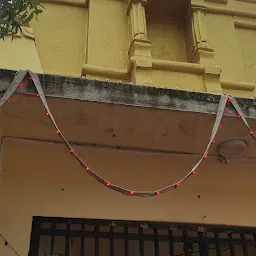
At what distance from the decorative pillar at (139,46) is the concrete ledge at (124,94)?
1031 mm

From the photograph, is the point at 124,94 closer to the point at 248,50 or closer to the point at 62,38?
the point at 62,38

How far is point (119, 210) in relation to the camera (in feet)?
14.2

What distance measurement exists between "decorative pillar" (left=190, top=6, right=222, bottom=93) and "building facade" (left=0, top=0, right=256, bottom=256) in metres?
0.01

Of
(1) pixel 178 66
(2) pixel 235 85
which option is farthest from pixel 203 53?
(2) pixel 235 85

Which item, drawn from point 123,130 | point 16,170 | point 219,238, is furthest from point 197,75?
point 16,170

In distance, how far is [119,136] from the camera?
4297 millimetres

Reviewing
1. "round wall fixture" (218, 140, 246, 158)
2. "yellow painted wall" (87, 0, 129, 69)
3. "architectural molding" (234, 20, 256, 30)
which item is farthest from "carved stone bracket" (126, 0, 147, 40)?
"round wall fixture" (218, 140, 246, 158)

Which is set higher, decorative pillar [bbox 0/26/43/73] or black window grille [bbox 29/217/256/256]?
decorative pillar [bbox 0/26/43/73]

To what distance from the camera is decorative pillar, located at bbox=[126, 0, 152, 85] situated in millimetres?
4992

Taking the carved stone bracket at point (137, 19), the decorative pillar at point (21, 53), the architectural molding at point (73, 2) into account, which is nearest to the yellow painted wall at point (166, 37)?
the carved stone bracket at point (137, 19)

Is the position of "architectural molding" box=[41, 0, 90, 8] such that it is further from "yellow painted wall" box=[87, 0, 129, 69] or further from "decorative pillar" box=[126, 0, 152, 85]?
"decorative pillar" box=[126, 0, 152, 85]

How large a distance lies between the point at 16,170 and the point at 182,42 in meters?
3.05

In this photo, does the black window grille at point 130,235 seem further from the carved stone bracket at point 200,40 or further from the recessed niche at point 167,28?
the recessed niche at point 167,28

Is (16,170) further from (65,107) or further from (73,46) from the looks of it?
(73,46)
